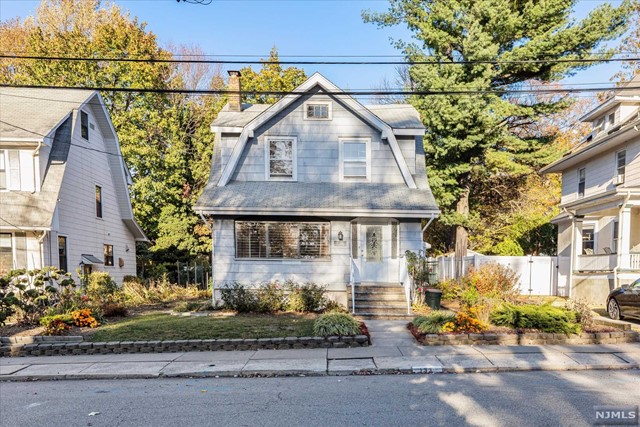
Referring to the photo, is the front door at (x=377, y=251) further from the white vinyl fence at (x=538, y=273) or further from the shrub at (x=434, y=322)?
the white vinyl fence at (x=538, y=273)

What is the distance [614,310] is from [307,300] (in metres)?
9.42

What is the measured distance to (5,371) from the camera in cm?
716

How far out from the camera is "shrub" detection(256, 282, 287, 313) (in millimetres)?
11789

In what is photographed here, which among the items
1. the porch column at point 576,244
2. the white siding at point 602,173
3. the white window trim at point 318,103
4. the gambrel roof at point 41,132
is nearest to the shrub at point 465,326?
the white window trim at point 318,103

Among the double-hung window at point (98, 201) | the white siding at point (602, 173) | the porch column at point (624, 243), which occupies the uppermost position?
the white siding at point (602, 173)

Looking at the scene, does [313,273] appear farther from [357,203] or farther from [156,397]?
[156,397]

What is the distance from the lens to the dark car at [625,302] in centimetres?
1005

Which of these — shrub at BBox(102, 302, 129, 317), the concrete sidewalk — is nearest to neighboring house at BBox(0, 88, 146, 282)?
shrub at BBox(102, 302, 129, 317)

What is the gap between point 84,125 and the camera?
1686 centimetres

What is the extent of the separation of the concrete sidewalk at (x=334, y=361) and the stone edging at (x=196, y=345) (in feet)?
0.61

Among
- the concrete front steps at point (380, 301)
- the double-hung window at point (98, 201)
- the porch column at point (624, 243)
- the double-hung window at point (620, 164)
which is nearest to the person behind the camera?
the concrete front steps at point (380, 301)

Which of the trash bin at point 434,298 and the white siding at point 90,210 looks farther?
the white siding at point 90,210

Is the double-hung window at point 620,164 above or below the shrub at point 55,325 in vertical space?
above

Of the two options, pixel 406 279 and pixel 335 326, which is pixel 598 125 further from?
pixel 335 326
